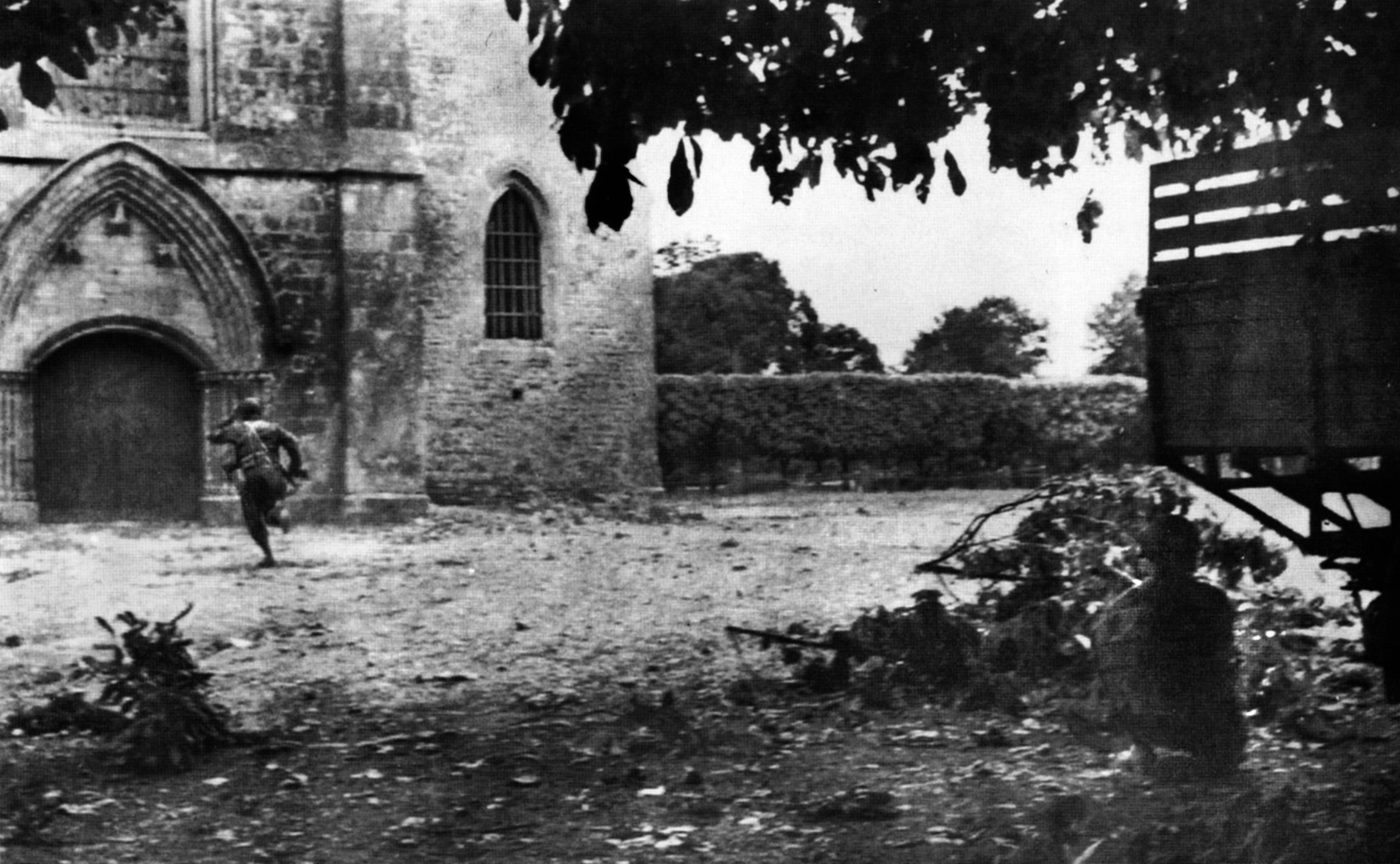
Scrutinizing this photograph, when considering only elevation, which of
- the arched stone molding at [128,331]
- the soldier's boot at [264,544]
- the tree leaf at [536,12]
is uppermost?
the tree leaf at [536,12]

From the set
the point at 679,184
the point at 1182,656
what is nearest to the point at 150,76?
the point at 679,184

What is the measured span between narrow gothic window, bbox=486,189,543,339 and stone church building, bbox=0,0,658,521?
32mm

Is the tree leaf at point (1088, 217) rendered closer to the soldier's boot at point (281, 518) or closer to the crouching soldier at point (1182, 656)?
the crouching soldier at point (1182, 656)

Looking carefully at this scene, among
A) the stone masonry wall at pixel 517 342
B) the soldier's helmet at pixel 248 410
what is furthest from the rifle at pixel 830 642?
the stone masonry wall at pixel 517 342

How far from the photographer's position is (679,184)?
4375 millimetres

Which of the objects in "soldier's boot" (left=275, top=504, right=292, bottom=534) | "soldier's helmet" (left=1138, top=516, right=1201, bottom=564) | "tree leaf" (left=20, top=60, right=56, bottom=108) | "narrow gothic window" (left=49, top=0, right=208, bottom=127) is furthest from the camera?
"soldier's boot" (left=275, top=504, right=292, bottom=534)

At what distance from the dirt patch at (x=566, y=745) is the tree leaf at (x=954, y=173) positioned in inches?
86.8

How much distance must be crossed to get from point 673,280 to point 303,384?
17.0ft

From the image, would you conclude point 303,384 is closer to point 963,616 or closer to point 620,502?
point 620,502

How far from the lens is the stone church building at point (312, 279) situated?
973cm

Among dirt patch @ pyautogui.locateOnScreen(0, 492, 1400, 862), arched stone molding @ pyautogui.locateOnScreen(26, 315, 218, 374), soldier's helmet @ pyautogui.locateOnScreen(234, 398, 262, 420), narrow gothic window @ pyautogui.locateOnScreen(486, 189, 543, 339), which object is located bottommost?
dirt patch @ pyautogui.locateOnScreen(0, 492, 1400, 862)

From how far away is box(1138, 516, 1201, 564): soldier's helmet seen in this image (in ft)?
16.9

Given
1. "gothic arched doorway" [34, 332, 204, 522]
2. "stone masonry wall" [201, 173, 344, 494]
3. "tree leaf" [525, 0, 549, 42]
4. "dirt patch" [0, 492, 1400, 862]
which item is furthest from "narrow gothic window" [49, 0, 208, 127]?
"tree leaf" [525, 0, 549, 42]

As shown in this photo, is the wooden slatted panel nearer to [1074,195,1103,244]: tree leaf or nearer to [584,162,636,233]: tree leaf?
[1074,195,1103,244]: tree leaf
